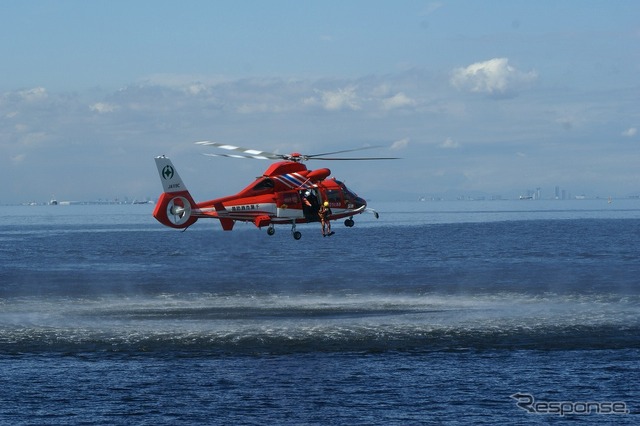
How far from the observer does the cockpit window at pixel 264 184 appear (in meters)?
58.5

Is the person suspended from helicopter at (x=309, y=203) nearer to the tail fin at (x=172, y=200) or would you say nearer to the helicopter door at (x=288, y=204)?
the helicopter door at (x=288, y=204)

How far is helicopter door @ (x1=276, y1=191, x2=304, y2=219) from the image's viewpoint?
58031mm

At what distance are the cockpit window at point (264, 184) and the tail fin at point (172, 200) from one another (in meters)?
4.18

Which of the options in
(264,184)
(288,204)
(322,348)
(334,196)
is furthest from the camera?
(322,348)

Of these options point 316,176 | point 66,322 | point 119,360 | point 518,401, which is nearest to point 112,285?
point 66,322

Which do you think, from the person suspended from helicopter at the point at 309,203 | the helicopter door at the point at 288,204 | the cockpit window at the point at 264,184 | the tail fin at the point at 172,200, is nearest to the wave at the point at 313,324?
the tail fin at the point at 172,200

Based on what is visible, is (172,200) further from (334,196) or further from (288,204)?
(334,196)

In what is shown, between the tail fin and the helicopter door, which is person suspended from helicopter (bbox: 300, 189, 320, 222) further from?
the tail fin

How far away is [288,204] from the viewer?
5812cm

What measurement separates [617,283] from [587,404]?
68.3 meters

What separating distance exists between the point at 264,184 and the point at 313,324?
2389 cm

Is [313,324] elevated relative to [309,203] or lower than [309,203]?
lower

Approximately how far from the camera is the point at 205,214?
59.0 meters

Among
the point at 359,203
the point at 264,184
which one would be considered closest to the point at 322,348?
the point at 359,203
